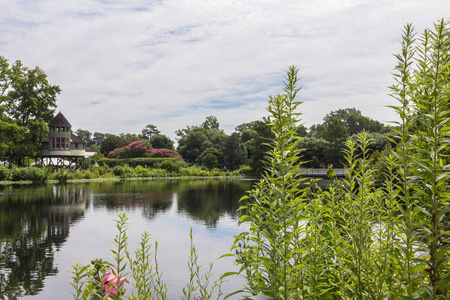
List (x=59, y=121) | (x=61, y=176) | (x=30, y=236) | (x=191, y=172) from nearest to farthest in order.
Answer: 1. (x=30, y=236)
2. (x=61, y=176)
3. (x=59, y=121)
4. (x=191, y=172)

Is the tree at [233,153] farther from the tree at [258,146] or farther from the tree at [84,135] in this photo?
the tree at [84,135]

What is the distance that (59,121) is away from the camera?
3812cm

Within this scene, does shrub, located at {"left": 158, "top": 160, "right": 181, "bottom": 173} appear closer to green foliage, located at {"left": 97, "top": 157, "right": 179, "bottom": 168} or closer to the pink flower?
green foliage, located at {"left": 97, "top": 157, "right": 179, "bottom": 168}

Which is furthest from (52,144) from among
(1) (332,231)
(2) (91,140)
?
(2) (91,140)

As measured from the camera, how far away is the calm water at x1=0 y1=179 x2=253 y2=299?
7.54 meters

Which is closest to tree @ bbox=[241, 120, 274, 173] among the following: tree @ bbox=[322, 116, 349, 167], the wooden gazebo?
tree @ bbox=[322, 116, 349, 167]

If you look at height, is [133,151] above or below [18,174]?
above

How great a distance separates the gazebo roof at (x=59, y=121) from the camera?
3791 centimetres

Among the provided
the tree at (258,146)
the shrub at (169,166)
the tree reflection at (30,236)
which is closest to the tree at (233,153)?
the tree at (258,146)

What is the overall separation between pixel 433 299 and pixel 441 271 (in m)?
0.13

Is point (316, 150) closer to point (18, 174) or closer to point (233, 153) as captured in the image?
point (233, 153)

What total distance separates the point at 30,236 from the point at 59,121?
1166 inches

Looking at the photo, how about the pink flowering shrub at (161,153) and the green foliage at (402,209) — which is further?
the pink flowering shrub at (161,153)

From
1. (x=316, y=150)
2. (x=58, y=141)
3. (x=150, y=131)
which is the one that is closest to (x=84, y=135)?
(x=150, y=131)
